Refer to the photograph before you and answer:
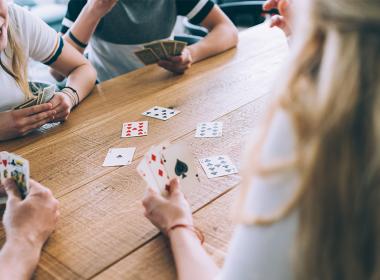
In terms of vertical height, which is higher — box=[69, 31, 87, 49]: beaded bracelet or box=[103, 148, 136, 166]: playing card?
box=[69, 31, 87, 49]: beaded bracelet

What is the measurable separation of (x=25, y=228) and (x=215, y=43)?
152 cm

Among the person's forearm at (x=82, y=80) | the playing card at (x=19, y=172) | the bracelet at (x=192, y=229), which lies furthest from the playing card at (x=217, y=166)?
the person's forearm at (x=82, y=80)

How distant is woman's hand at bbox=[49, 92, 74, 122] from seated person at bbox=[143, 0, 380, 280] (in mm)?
1282

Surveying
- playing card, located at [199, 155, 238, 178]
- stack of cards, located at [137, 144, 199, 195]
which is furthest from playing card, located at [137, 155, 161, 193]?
playing card, located at [199, 155, 238, 178]

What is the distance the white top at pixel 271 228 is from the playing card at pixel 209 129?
37.0 inches

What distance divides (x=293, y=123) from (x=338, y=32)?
12 cm

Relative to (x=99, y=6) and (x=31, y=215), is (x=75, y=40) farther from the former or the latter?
(x=31, y=215)

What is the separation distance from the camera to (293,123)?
555 millimetres

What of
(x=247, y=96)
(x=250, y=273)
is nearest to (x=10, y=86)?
(x=247, y=96)

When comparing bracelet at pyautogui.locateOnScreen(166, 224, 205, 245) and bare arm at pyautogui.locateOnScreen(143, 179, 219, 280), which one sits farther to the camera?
bracelet at pyautogui.locateOnScreen(166, 224, 205, 245)

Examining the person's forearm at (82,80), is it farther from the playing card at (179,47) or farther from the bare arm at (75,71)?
the playing card at (179,47)

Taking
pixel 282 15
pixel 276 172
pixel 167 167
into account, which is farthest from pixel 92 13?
pixel 276 172

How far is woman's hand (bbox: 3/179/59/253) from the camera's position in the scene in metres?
1.12

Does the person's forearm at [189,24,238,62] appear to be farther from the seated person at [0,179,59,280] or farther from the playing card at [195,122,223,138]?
the seated person at [0,179,59,280]
